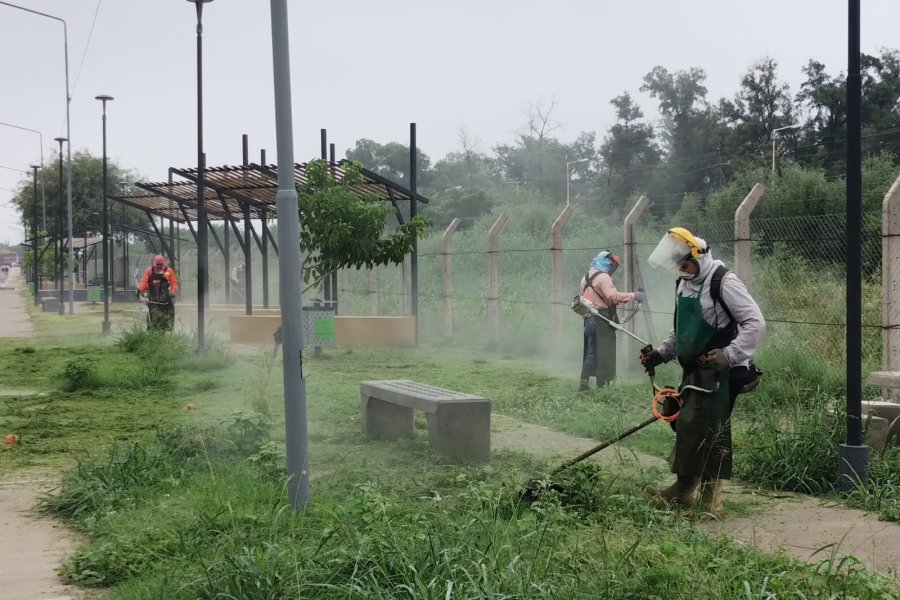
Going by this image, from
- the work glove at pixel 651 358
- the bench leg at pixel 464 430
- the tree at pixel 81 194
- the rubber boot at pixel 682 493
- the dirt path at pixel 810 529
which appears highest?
the tree at pixel 81 194

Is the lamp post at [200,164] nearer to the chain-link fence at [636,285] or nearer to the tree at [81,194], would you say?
the chain-link fence at [636,285]

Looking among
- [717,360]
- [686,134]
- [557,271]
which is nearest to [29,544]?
[717,360]

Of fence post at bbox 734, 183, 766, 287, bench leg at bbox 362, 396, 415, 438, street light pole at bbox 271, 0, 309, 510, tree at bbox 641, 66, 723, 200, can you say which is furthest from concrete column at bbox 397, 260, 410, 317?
tree at bbox 641, 66, 723, 200

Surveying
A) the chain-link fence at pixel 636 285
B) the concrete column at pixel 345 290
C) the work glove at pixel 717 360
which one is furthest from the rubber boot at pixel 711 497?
the concrete column at pixel 345 290

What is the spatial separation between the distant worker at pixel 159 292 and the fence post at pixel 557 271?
7.16 meters

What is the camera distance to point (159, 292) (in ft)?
65.8

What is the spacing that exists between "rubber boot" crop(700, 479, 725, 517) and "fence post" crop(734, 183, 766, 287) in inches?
231

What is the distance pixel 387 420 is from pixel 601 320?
4093mm

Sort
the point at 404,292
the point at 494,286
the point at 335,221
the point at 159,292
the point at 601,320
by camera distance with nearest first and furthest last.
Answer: the point at 335,221, the point at 601,320, the point at 494,286, the point at 159,292, the point at 404,292

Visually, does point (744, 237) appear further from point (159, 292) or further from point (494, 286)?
point (159, 292)

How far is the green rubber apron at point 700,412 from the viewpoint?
6.65 metres

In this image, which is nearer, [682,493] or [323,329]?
[682,493]

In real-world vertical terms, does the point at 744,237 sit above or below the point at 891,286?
above

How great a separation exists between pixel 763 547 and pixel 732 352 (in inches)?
49.7
